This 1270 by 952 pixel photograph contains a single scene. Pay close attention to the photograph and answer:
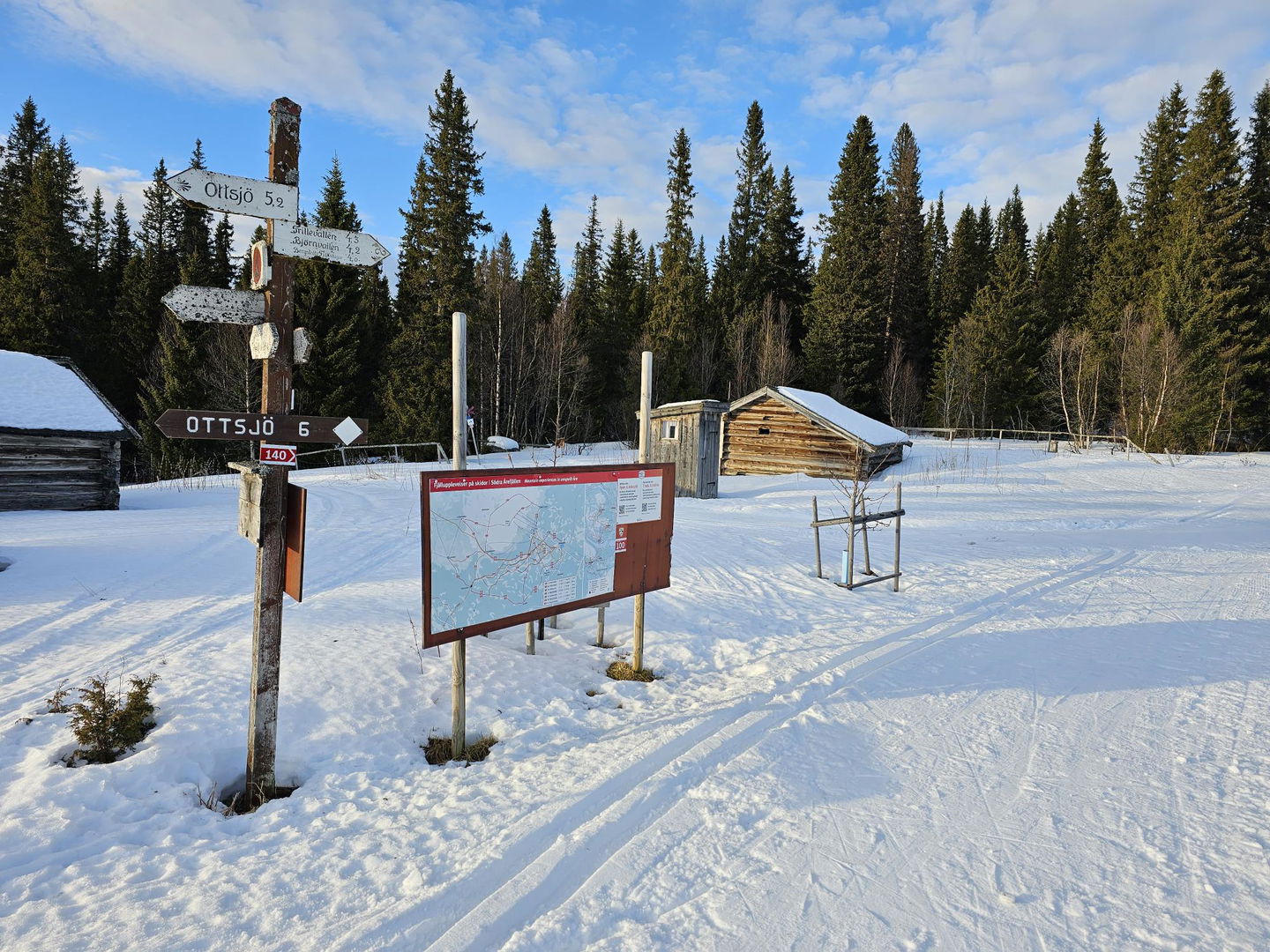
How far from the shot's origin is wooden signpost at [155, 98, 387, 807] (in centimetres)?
375

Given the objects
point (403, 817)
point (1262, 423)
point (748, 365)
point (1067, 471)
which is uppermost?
point (748, 365)

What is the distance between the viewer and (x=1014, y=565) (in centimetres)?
1062

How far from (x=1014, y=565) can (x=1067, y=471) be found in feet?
49.4

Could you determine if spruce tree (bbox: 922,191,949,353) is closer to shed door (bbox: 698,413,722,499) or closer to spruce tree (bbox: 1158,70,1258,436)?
spruce tree (bbox: 1158,70,1258,436)

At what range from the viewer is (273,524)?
3.93 m

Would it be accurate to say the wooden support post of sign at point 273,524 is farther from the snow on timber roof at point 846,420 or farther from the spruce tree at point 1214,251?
the spruce tree at point 1214,251

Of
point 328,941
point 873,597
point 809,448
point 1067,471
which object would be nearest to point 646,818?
point 328,941

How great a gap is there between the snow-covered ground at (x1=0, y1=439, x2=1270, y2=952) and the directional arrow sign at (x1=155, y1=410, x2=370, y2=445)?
2.20 metres

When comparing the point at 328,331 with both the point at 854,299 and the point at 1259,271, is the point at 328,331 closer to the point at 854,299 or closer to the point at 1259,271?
the point at 854,299

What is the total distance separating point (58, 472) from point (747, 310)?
115 ft

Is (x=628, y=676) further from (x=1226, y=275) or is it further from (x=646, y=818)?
(x=1226, y=275)

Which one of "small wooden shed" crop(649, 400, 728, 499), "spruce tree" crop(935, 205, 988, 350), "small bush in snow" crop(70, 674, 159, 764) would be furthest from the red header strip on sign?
"spruce tree" crop(935, 205, 988, 350)

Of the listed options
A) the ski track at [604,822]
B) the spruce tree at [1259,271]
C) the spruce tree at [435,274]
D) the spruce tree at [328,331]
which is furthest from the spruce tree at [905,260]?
the ski track at [604,822]

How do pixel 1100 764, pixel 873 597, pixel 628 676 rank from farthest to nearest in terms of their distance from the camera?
pixel 873 597 < pixel 628 676 < pixel 1100 764
